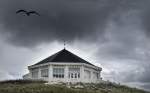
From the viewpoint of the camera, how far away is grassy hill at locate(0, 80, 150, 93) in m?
61.1

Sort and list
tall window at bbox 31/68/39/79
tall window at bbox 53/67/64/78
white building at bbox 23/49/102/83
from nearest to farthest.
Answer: white building at bbox 23/49/102/83 → tall window at bbox 53/67/64/78 → tall window at bbox 31/68/39/79

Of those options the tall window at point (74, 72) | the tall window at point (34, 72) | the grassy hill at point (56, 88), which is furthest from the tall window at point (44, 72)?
the grassy hill at point (56, 88)

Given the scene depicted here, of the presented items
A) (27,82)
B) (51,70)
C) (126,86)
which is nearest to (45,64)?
(51,70)

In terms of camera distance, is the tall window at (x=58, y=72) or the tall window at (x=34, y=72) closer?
the tall window at (x=58, y=72)

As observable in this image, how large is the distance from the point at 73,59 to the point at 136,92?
16.9 m

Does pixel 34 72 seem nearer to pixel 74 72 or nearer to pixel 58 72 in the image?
pixel 58 72

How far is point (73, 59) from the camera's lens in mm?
82750

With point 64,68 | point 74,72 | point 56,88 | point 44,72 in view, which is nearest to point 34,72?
point 44,72

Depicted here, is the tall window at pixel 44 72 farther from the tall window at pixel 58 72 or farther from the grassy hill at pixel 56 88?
the grassy hill at pixel 56 88

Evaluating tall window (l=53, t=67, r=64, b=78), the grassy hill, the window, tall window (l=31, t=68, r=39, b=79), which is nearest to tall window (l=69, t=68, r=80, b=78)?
tall window (l=53, t=67, r=64, b=78)

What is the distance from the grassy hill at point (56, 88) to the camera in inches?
2404

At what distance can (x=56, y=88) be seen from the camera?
62156 mm

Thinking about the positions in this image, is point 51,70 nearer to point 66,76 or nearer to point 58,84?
point 66,76

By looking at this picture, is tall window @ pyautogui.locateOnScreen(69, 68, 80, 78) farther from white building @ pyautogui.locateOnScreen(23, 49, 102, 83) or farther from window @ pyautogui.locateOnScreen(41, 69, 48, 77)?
window @ pyautogui.locateOnScreen(41, 69, 48, 77)
